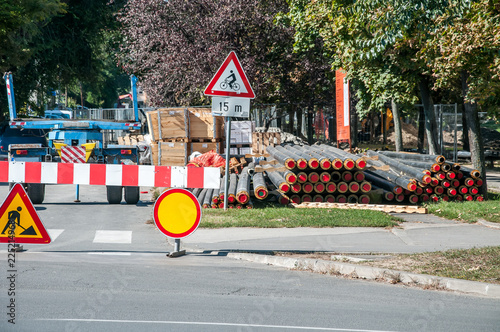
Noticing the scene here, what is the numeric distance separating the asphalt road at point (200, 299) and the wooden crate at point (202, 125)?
42.6ft

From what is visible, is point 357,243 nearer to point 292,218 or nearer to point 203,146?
point 292,218

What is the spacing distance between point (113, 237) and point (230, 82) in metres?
3.54

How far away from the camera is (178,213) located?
334 inches

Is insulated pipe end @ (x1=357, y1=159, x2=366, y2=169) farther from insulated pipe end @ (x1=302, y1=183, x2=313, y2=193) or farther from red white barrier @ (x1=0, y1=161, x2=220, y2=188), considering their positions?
red white barrier @ (x1=0, y1=161, x2=220, y2=188)

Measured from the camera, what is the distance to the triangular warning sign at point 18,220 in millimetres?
7332

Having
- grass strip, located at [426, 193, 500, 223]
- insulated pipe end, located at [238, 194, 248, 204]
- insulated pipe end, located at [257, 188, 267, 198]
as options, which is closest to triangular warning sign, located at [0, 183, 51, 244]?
insulated pipe end, located at [238, 194, 248, 204]

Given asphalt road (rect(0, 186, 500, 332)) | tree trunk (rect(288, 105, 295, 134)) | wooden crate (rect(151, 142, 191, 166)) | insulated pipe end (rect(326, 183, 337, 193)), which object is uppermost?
tree trunk (rect(288, 105, 295, 134))

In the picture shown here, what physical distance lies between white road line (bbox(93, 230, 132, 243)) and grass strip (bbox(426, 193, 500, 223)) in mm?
6813

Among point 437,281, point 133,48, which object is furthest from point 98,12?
point 437,281

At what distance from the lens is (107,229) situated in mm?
10867

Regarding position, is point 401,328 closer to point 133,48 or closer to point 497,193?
point 497,193

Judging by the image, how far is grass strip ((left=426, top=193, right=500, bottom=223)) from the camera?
12.1 meters

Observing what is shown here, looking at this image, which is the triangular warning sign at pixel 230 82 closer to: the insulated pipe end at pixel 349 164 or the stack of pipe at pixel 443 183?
the insulated pipe end at pixel 349 164

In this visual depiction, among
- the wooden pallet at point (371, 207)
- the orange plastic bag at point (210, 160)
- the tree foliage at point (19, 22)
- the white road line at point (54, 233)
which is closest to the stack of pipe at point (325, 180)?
the wooden pallet at point (371, 207)
